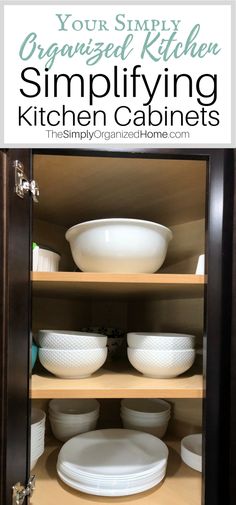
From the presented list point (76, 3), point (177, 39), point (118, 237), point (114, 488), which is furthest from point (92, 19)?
point (114, 488)

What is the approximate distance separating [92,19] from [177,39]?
150 millimetres

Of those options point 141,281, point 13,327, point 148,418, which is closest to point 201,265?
point 141,281

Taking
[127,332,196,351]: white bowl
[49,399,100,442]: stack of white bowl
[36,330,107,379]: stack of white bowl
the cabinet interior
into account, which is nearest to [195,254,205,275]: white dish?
the cabinet interior

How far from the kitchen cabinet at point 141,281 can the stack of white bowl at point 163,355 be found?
2 centimetres

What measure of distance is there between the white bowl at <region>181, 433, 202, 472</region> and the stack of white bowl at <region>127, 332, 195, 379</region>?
186 mm

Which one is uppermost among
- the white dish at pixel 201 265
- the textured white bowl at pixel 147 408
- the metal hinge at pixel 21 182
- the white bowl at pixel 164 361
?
the metal hinge at pixel 21 182

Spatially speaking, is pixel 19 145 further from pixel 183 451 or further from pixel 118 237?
pixel 183 451

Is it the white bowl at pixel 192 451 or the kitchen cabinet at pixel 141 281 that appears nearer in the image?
the kitchen cabinet at pixel 141 281

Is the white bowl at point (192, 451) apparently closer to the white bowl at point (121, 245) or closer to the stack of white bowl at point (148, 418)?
the stack of white bowl at point (148, 418)

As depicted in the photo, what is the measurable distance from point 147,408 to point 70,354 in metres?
0.41

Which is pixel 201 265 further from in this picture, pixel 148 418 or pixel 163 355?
pixel 148 418

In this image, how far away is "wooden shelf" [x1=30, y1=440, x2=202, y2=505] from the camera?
0.63 metres

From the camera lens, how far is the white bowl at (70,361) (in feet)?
2.10

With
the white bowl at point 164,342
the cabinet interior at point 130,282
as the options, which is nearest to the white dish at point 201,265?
the cabinet interior at point 130,282
